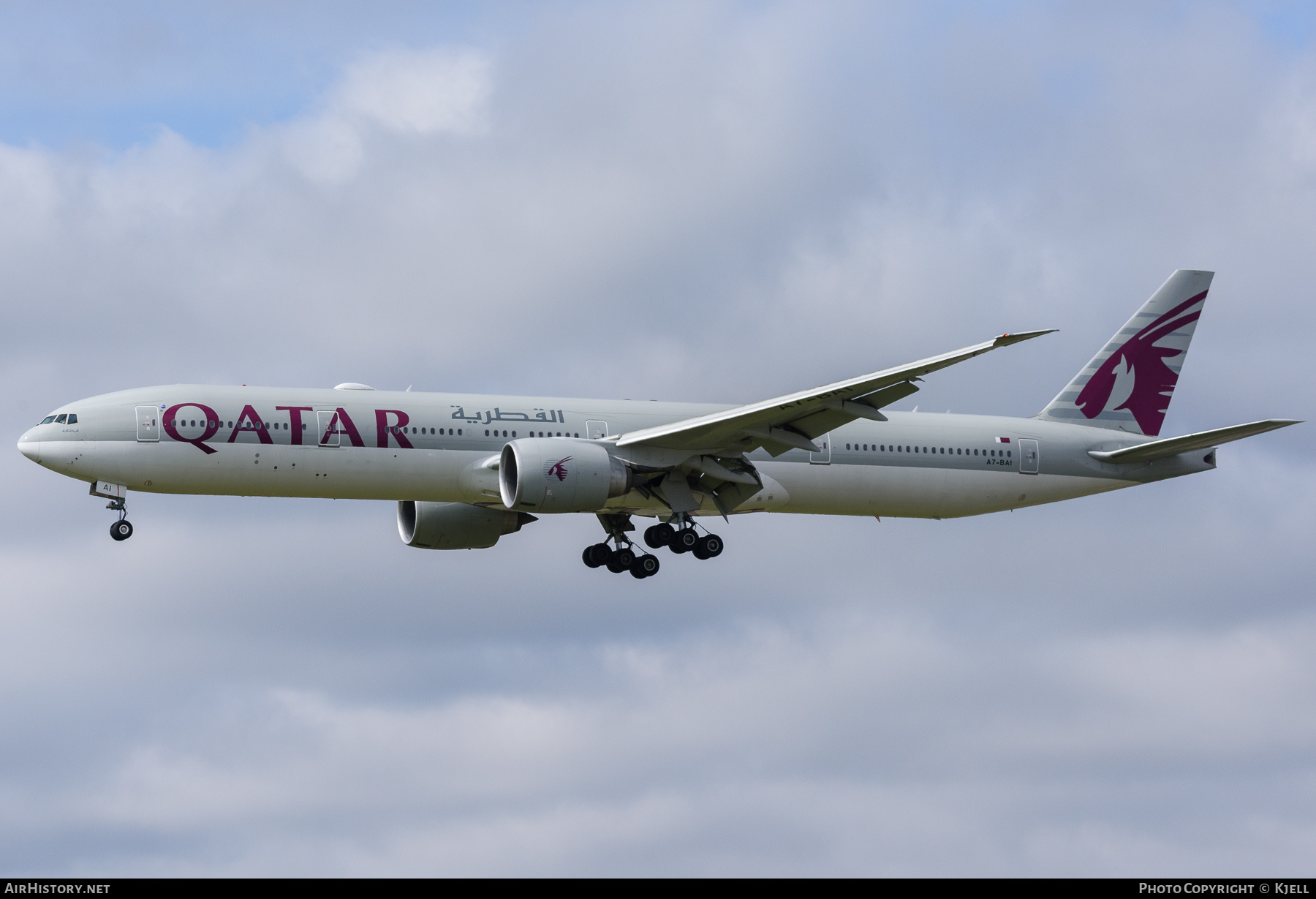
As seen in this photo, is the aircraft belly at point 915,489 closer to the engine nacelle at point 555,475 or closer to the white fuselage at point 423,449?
the white fuselage at point 423,449

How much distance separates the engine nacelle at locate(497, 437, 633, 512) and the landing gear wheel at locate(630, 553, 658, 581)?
5.30 meters

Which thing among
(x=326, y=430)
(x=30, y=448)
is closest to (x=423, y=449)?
(x=326, y=430)

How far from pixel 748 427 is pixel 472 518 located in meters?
12.1

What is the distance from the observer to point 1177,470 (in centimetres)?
5553

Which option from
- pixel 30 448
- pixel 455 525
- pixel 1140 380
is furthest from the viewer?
pixel 1140 380

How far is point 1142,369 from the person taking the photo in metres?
58.2

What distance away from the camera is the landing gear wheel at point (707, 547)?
168 feet

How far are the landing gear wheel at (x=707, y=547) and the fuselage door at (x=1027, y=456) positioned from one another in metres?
10.3

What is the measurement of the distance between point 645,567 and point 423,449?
27.2 ft

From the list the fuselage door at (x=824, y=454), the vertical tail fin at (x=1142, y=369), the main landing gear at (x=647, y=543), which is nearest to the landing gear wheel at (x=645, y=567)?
the main landing gear at (x=647, y=543)

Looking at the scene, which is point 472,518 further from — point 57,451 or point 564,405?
point 57,451

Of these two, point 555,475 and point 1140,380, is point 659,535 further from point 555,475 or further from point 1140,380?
point 1140,380

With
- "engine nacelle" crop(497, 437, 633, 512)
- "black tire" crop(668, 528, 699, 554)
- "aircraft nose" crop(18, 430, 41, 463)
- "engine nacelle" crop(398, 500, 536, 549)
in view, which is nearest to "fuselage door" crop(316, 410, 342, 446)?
"engine nacelle" crop(497, 437, 633, 512)

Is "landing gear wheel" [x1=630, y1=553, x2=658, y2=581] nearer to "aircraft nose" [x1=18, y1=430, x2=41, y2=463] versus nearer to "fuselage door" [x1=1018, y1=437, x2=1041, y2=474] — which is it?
"fuselage door" [x1=1018, y1=437, x2=1041, y2=474]
